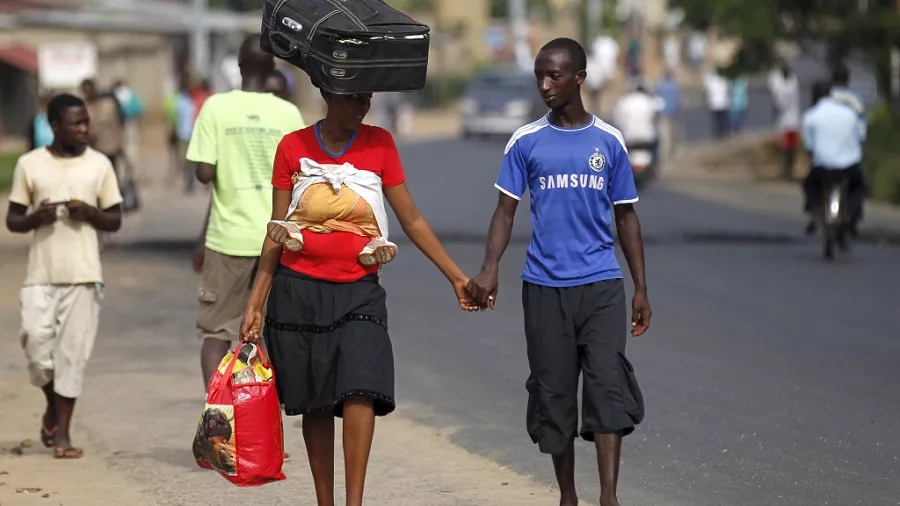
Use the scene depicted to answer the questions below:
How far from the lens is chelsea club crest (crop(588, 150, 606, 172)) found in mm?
6113

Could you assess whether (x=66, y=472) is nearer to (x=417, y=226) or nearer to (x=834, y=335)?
(x=417, y=226)

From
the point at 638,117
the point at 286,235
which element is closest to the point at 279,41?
the point at 286,235

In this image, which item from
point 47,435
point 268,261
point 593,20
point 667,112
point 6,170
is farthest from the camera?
point 593,20

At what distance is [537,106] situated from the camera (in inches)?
1096

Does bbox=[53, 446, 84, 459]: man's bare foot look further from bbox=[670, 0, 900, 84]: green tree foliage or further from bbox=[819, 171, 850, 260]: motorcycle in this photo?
bbox=[670, 0, 900, 84]: green tree foliage

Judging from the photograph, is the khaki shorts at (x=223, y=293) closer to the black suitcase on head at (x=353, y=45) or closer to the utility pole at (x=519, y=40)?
the black suitcase on head at (x=353, y=45)

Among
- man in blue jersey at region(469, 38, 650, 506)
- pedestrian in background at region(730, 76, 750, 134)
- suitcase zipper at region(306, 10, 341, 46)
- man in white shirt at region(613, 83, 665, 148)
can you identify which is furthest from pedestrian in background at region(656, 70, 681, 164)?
suitcase zipper at region(306, 10, 341, 46)

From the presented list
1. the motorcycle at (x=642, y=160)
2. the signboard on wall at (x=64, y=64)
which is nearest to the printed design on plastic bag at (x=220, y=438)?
the motorcycle at (x=642, y=160)

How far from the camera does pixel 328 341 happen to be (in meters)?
5.83

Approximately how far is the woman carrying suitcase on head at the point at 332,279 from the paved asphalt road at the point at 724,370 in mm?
1500

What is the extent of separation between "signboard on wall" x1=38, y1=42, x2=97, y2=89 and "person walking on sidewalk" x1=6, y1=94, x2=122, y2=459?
20119mm

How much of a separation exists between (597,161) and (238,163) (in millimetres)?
2259

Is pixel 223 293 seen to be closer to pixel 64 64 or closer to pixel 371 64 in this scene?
pixel 371 64

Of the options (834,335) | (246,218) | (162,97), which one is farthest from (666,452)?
(162,97)
